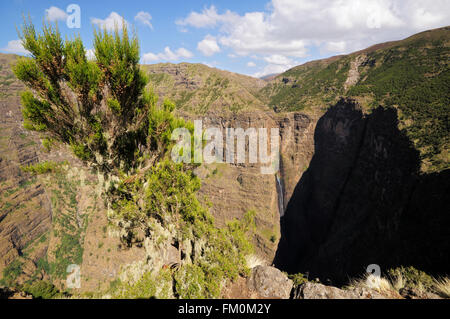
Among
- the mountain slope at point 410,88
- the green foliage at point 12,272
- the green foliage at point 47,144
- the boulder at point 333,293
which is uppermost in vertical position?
the mountain slope at point 410,88

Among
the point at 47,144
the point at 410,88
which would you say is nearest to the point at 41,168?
the point at 47,144

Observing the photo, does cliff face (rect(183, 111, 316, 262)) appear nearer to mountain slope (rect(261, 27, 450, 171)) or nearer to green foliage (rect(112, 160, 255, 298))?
mountain slope (rect(261, 27, 450, 171))

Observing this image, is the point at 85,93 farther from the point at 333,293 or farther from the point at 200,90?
the point at 200,90

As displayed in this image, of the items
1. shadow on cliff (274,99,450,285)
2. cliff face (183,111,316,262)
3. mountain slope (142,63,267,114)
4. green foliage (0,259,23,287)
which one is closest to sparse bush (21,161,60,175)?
shadow on cliff (274,99,450,285)

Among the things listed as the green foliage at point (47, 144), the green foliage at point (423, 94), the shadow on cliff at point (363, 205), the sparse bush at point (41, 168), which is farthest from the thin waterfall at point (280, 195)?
the green foliage at point (47, 144)

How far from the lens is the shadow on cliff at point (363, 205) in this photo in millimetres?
18797

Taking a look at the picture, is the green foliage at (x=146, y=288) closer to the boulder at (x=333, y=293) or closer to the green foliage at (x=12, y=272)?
the boulder at (x=333, y=293)

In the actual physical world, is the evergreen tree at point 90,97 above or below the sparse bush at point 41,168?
above

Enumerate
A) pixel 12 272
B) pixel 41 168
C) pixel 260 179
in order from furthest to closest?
pixel 260 179
pixel 12 272
pixel 41 168

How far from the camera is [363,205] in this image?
34.0 m

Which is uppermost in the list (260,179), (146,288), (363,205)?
(146,288)

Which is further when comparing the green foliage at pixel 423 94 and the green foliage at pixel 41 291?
the green foliage at pixel 423 94

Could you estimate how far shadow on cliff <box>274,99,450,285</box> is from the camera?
1880cm
